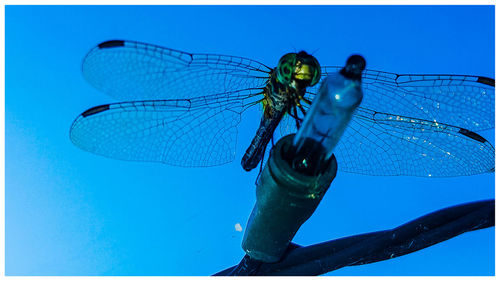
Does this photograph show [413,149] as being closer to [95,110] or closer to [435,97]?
[435,97]

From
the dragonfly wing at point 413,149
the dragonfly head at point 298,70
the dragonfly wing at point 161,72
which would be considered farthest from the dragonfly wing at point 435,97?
the dragonfly wing at point 161,72

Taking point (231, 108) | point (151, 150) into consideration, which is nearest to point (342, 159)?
point (231, 108)

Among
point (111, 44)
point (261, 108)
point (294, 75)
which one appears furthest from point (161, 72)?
point (294, 75)

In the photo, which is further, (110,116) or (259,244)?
(110,116)

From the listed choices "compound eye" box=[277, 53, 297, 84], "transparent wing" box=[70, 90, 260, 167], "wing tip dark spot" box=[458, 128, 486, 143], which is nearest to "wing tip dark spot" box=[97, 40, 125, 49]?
"transparent wing" box=[70, 90, 260, 167]

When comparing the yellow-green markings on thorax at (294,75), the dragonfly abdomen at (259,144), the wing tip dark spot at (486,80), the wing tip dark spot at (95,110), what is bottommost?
the wing tip dark spot at (95,110)

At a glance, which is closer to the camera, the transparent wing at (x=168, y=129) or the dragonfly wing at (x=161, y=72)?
the transparent wing at (x=168, y=129)

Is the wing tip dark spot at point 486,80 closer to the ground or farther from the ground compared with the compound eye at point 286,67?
farther from the ground

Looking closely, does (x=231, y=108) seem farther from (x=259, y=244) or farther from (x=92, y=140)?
(x=259, y=244)

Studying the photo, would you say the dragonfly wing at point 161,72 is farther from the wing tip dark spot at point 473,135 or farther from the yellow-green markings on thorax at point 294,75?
the wing tip dark spot at point 473,135
